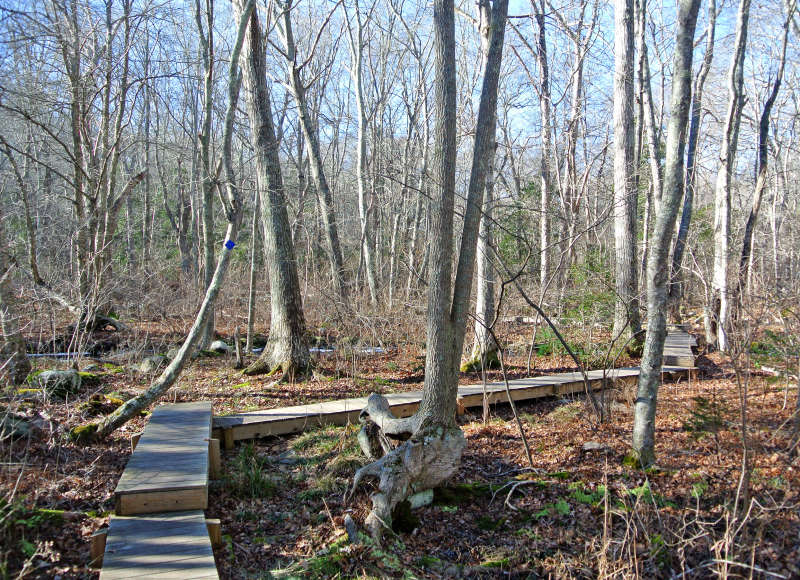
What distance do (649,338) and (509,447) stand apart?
2049 millimetres

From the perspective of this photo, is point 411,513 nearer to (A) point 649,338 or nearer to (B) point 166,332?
(A) point 649,338

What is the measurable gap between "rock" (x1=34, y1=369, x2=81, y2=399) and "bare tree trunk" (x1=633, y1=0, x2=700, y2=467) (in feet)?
21.9

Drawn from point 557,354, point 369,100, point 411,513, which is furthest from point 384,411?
point 369,100

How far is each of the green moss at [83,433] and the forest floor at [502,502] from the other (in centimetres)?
8

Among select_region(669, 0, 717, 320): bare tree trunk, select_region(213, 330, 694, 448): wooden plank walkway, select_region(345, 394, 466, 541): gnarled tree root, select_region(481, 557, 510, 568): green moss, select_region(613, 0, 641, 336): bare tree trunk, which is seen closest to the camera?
select_region(481, 557, 510, 568): green moss

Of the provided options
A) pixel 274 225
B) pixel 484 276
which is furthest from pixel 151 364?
pixel 484 276

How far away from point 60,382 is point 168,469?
365 centimetres

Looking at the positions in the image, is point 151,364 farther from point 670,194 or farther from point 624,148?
point 624,148

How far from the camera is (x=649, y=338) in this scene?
4559 millimetres

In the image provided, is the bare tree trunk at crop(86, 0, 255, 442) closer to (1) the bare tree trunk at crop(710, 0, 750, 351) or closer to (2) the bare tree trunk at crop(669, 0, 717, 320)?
(1) the bare tree trunk at crop(710, 0, 750, 351)

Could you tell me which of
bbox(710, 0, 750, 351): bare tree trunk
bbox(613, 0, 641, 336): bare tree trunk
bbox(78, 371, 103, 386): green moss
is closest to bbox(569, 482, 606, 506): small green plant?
bbox(613, 0, 641, 336): bare tree trunk

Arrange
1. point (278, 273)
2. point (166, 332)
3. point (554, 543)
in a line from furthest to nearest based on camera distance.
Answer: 1. point (166, 332)
2. point (278, 273)
3. point (554, 543)

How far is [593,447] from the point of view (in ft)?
17.8

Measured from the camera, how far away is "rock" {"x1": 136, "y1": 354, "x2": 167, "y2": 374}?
860 centimetres
